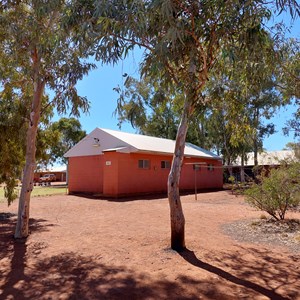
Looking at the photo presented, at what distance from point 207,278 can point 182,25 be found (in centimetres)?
388

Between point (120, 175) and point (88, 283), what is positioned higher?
point (120, 175)

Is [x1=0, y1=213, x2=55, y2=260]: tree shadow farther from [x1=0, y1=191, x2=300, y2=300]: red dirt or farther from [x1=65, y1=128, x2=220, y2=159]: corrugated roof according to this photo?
[x1=65, y1=128, x2=220, y2=159]: corrugated roof

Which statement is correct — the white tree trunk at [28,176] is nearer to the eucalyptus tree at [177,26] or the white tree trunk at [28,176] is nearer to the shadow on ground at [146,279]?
the shadow on ground at [146,279]

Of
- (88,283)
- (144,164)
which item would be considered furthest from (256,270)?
(144,164)

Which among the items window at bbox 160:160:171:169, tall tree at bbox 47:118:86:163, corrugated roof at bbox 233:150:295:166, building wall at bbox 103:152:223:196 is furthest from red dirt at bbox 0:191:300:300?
tall tree at bbox 47:118:86:163

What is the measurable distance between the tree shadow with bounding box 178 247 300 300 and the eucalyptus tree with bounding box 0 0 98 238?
437 cm

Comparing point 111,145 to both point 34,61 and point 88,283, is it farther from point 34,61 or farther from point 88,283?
point 88,283

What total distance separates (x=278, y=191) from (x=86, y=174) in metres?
15.8

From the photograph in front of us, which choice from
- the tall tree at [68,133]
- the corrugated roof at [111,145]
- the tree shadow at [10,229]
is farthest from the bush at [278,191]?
the tall tree at [68,133]

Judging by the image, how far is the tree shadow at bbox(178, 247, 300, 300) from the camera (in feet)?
15.9

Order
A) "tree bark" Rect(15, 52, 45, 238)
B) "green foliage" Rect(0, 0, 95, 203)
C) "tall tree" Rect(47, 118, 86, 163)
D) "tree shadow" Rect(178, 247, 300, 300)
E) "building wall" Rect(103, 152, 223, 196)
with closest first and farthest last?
1. "tree shadow" Rect(178, 247, 300, 300)
2. "green foliage" Rect(0, 0, 95, 203)
3. "tree bark" Rect(15, 52, 45, 238)
4. "building wall" Rect(103, 152, 223, 196)
5. "tall tree" Rect(47, 118, 86, 163)

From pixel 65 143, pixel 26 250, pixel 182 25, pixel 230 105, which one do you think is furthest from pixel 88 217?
pixel 65 143

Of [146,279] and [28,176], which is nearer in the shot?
[146,279]

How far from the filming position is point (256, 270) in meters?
5.67
